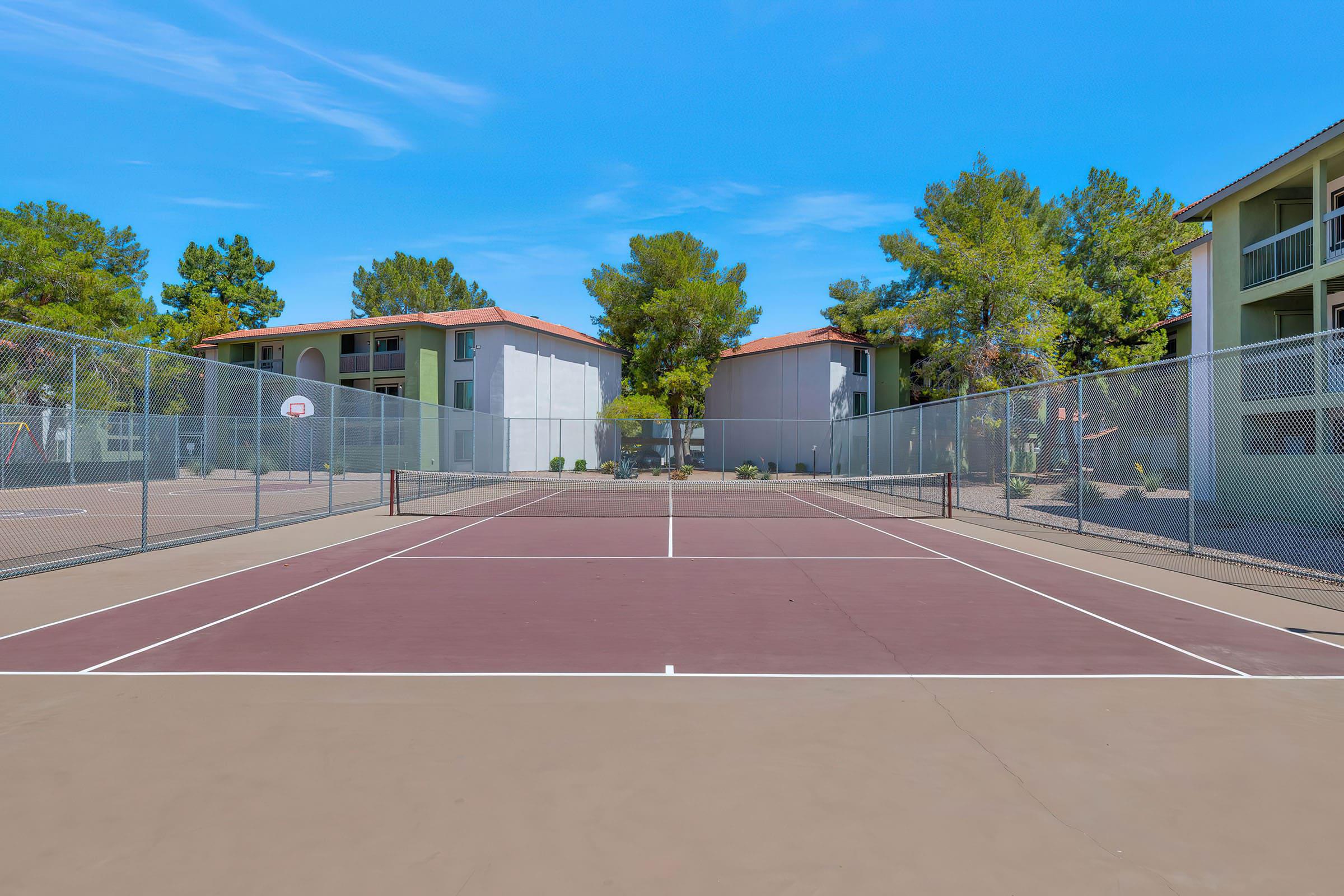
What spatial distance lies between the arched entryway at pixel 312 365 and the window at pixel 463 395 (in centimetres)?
944

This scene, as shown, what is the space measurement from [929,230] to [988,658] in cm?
3677

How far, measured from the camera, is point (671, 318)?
1881 inches

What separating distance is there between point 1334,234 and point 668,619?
63.4 ft

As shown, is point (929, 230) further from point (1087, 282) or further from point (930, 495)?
point (930, 495)

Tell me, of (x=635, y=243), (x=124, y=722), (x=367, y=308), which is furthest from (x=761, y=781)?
(x=367, y=308)

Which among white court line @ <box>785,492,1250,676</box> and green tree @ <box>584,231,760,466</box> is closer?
white court line @ <box>785,492,1250,676</box>

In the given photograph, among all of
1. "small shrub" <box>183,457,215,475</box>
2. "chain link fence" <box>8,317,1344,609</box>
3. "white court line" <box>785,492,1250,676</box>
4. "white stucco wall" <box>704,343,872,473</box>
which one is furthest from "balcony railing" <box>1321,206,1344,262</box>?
"small shrub" <box>183,457,215,475</box>

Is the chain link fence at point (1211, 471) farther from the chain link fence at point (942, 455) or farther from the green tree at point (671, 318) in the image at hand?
the green tree at point (671, 318)

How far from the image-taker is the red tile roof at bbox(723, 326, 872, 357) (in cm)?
4625

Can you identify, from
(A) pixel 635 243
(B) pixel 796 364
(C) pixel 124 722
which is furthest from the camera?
(A) pixel 635 243

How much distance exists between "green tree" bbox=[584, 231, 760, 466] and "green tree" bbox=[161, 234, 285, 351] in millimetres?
32996

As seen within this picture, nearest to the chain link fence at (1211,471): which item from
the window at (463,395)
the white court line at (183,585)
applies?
the white court line at (183,585)

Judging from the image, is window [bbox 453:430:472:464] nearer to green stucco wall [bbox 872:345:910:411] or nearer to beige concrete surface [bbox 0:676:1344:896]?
green stucco wall [bbox 872:345:910:411]

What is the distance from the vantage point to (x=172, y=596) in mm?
8859
